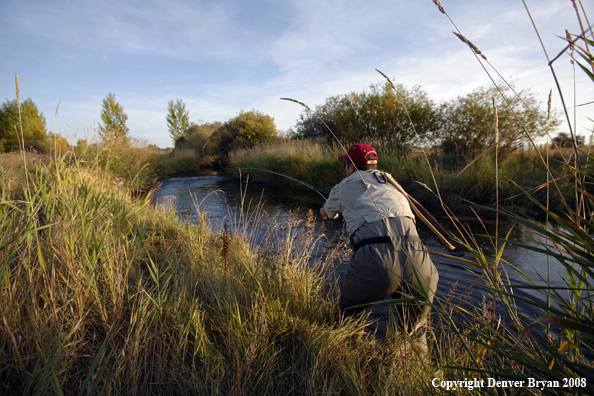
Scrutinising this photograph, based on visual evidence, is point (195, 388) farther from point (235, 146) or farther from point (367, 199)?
point (235, 146)

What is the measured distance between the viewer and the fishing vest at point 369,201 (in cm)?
223

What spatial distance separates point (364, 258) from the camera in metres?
Answer: 2.14

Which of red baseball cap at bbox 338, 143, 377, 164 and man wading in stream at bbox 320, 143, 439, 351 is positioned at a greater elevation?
red baseball cap at bbox 338, 143, 377, 164

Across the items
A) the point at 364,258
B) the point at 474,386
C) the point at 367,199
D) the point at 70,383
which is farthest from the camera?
the point at 367,199

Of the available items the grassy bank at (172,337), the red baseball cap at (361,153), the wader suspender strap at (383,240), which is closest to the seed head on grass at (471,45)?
the grassy bank at (172,337)

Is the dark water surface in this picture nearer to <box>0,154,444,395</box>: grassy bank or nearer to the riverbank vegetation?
the riverbank vegetation

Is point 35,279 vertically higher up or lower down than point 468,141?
lower down

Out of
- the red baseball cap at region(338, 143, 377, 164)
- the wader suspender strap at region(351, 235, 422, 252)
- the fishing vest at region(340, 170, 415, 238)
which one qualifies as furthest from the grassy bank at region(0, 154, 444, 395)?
the red baseball cap at region(338, 143, 377, 164)

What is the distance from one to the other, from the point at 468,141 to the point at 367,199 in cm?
966

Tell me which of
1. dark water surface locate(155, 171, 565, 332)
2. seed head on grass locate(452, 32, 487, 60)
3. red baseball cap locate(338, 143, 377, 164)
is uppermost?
seed head on grass locate(452, 32, 487, 60)

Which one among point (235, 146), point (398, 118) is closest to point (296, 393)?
point (398, 118)

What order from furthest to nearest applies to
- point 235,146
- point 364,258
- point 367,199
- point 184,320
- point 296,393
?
1. point 235,146
2. point 367,199
3. point 364,258
4. point 184,320
5. point 296,393

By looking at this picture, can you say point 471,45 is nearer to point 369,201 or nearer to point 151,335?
point 369,201

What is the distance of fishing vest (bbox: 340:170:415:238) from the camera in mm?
2229
